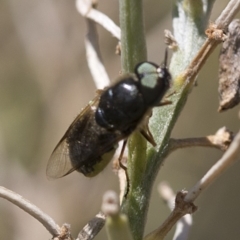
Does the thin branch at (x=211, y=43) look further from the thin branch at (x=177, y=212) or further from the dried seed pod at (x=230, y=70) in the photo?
the thin branch at (x=177, y=212)

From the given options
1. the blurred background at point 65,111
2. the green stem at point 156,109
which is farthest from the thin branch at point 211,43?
the blurred background at point 65,111

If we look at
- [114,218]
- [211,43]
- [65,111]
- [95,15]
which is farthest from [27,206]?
[65,111]

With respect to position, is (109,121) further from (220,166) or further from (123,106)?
(220,166)

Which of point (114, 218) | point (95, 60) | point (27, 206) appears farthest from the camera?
point (95, 60)

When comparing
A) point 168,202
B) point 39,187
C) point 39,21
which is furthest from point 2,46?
point 168,202

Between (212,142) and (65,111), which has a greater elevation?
(65,111)

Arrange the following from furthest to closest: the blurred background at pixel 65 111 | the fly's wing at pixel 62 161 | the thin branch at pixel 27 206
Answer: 1. the blurred background at pixel 65 111
2. the fly's wing at pixel 62 161
3. the thin branch at pixel 27 206

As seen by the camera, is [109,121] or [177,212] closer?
[177,212]
